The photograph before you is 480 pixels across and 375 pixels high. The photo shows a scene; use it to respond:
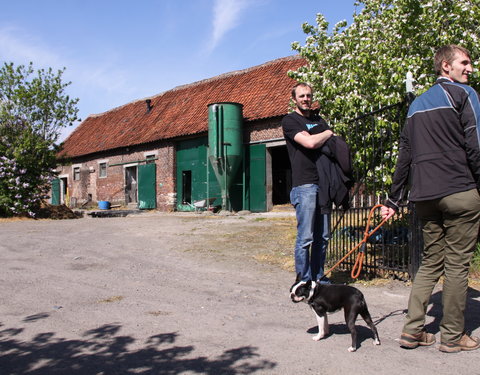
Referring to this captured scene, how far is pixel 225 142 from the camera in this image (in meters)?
17.4

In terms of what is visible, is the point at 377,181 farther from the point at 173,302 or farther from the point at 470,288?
the point at 173,302

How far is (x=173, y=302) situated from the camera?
448 cm

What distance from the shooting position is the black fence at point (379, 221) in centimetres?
520

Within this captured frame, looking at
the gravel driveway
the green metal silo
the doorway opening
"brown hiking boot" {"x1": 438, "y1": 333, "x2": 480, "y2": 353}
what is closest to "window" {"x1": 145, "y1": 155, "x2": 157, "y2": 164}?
the doorway opening

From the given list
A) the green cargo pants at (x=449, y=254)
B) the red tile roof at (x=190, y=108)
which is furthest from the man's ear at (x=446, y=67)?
the red tile roof at (x=190, y=108)

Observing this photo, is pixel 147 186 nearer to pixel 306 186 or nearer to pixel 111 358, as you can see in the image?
pixel 306 186

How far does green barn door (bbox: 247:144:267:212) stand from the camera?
17609mm

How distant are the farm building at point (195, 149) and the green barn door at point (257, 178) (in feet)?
0.13

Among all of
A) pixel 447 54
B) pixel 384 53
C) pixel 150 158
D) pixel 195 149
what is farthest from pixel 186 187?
pixel 447 54

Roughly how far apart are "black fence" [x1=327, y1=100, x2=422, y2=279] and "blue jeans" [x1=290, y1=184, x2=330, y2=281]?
3.61ft

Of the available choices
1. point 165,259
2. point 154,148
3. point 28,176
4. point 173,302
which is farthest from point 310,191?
point 154,148

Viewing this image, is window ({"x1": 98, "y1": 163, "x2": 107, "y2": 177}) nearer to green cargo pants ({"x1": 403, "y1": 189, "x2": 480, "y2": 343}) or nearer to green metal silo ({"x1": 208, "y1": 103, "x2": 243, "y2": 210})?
green metal silo ({"x1": 208, "y1": 103, "x2": 243, "y2": 210})

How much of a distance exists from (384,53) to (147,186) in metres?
16.9

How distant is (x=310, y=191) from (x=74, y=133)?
30.3 metres
